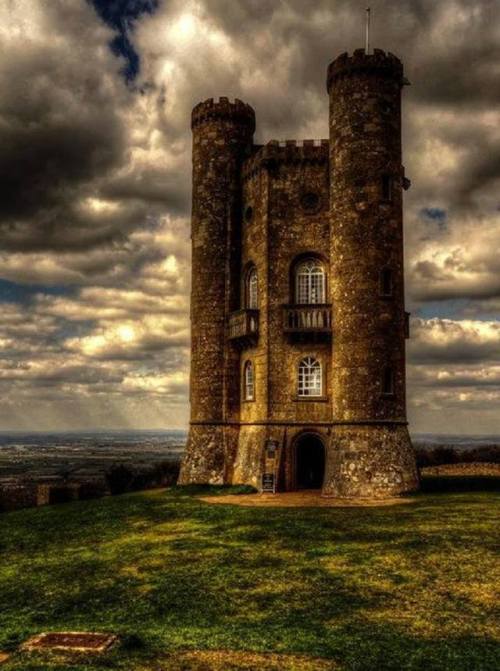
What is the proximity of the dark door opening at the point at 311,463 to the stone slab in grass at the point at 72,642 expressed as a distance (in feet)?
67.0

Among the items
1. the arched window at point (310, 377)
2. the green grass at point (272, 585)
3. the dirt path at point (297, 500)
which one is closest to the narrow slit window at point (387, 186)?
the arched window at point (310, 377)

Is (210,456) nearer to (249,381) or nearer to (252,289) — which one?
(249,381)

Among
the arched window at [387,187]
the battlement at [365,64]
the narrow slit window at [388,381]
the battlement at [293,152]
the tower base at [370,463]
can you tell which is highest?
the battlement at [365,64]

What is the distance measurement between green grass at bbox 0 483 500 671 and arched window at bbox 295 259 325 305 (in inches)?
437

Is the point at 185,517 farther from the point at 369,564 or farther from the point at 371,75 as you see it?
the point at 371,75

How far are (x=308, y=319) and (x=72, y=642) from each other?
68.0 ft

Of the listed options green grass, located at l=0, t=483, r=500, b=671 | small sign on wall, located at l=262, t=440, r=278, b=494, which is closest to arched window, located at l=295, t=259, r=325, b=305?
small sign on wall, located at l=262, t=440, r=278, b=494

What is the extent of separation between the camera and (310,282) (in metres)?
31.5

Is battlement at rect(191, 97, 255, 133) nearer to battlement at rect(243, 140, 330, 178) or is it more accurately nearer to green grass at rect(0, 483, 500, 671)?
battlement at rect(243, 140, 330, 178)

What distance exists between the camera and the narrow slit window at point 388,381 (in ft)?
92.9

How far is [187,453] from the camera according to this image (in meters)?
34.3

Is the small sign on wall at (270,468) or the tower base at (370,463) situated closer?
the tower base at (370,463)

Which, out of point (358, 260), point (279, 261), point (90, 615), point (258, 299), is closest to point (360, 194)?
point (358, 260)

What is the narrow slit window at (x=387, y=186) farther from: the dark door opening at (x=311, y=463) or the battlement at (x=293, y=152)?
the dark door opening at (x=311, y=463)
